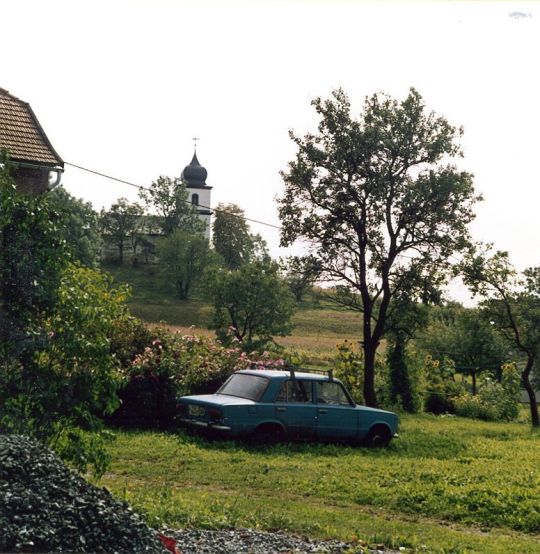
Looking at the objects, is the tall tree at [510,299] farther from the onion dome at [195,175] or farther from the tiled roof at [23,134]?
the onion dome at [195,175]

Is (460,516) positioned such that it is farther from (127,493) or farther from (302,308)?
(302,308)

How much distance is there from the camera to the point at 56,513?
24.1 ft

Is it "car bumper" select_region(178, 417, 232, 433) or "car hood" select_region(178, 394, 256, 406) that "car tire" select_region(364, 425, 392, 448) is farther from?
"car bumper" select_region(178, 417, 232, 433)

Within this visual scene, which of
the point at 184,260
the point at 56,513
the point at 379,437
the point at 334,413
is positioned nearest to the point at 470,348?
the point at 184,260

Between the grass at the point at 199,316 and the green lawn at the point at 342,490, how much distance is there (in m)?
49.1

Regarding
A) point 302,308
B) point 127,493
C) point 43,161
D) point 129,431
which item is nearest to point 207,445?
point 129,431

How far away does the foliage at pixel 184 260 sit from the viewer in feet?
314

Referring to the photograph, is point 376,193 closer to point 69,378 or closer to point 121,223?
point 69,378

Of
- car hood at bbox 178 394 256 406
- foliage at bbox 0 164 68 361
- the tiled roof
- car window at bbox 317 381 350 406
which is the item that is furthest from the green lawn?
the tiled roof

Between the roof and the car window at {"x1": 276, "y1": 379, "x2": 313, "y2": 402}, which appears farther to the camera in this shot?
the roof

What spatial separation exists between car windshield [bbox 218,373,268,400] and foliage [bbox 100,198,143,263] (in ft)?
307

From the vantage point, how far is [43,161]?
2175 cm

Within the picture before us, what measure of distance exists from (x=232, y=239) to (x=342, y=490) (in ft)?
348

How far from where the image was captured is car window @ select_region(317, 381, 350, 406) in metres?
17.6
